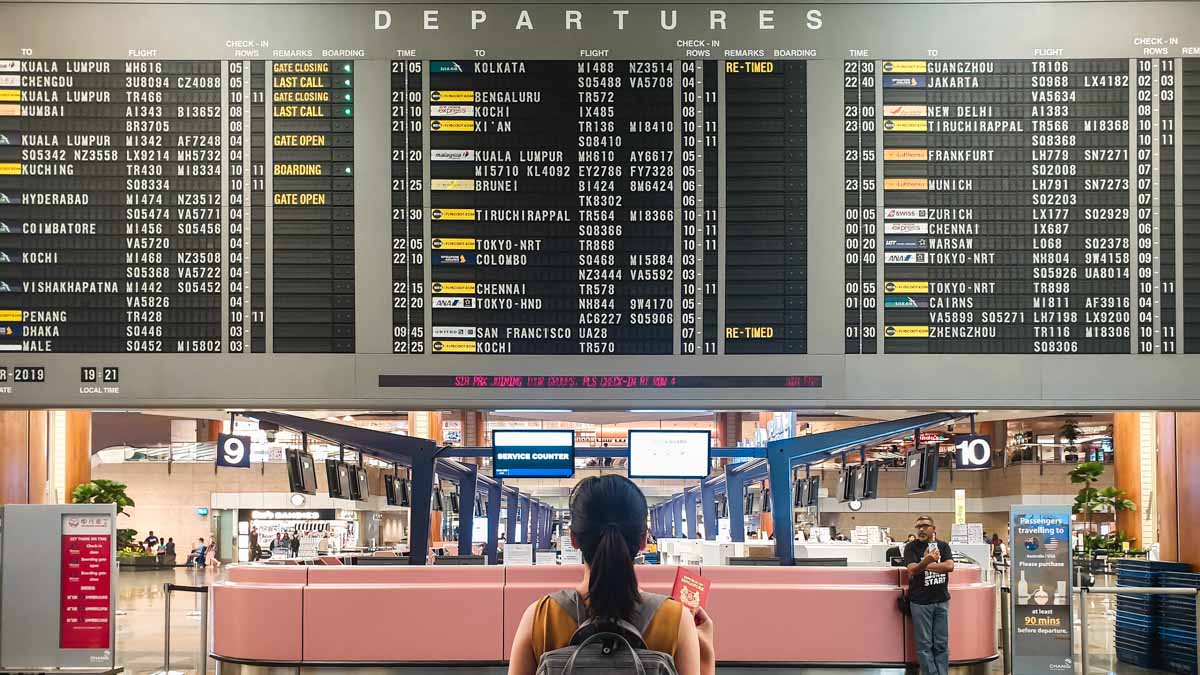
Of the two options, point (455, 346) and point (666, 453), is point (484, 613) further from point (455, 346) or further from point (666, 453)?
point (455, 346)

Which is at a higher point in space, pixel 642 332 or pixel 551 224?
pixel 551 224

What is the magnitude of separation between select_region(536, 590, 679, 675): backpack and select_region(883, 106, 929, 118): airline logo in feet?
17.4

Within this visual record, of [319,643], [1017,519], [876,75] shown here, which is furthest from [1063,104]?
[319,643]

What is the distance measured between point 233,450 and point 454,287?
19.4ft

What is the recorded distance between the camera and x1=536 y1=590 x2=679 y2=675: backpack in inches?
93.3

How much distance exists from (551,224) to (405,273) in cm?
92

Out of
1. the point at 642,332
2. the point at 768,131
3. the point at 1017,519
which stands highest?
the point at 768,131

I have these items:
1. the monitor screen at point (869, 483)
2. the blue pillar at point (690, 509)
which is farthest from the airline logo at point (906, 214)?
the blue pillar at point (690, 509)

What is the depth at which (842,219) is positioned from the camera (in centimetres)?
711

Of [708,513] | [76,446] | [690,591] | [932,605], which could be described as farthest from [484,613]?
[708,513]

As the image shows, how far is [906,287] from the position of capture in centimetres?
708

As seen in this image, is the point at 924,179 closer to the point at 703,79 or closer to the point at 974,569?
the point at 703,79

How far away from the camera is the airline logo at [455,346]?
7.00 meters

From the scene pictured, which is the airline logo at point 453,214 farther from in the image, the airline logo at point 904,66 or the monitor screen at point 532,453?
the monitor screen at point 532,453
